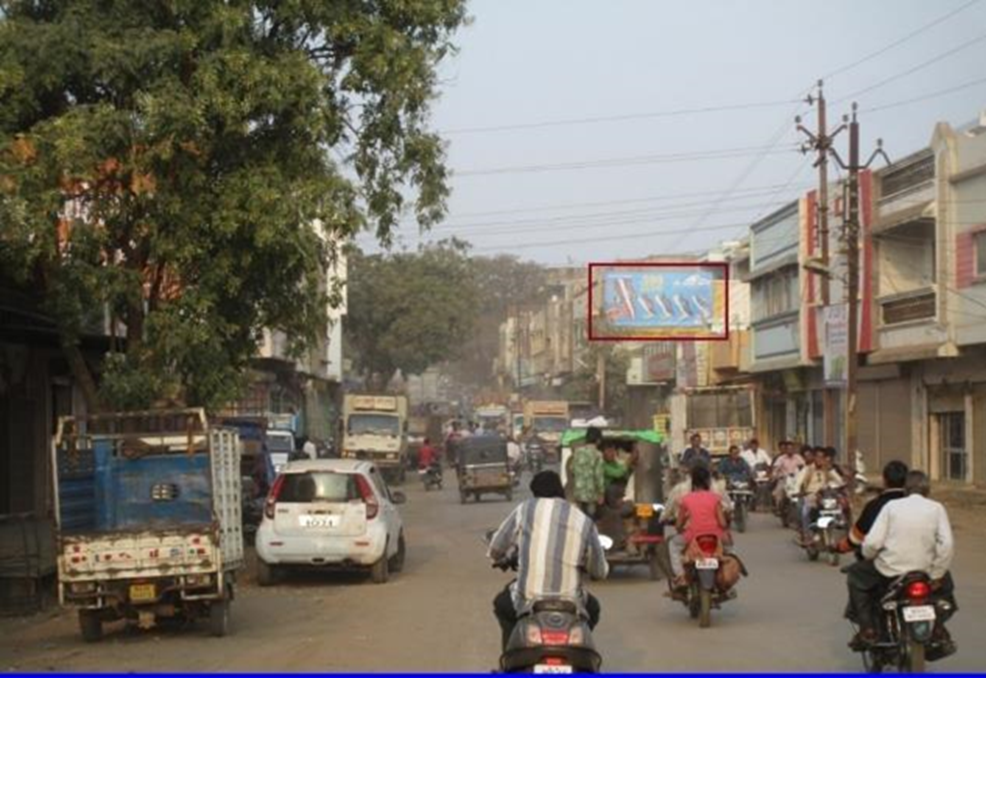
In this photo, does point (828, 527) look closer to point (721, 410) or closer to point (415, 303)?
point (721, 410)

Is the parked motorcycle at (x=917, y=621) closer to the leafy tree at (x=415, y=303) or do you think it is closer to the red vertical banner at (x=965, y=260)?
the red vertical banner at (x=965, y=260)

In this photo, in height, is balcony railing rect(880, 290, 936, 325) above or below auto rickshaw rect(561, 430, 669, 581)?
above

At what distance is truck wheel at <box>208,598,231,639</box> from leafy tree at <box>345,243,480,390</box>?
175 feet

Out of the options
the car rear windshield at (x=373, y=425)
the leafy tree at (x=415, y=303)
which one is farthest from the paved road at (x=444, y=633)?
the leafy tree at (x=415, y=303)

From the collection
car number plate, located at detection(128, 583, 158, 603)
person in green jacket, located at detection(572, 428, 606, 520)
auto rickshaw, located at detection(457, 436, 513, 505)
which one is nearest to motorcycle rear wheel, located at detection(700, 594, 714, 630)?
person in green jacket, located at detection(572, 428, 606, 520)

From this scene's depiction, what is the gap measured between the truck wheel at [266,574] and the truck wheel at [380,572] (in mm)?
1264

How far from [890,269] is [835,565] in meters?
17.6

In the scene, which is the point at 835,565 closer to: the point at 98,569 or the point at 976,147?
the point at 98,569

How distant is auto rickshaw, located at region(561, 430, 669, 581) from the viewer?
693 inches

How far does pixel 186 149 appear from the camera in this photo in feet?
50.5

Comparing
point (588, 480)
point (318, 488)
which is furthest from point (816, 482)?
point (318, 488)

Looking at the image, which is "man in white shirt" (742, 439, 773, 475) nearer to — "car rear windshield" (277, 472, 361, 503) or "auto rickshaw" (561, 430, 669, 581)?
"auto rickshaw" (561, 430, 669, 581)

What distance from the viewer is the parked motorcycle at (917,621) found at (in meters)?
9.14

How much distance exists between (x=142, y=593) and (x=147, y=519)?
1964 mm
